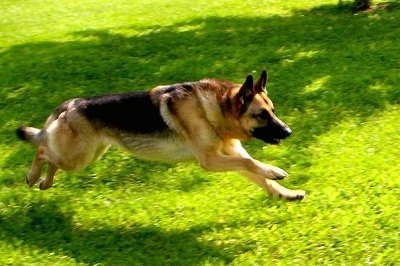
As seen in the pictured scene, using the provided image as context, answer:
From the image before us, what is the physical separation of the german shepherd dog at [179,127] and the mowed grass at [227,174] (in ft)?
1.56

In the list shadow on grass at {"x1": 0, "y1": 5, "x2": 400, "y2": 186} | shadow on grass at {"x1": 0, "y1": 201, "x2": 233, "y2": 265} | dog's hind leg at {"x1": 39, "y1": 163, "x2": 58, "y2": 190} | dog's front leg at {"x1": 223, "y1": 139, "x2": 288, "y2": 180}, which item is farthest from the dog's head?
dog's hind leg at {"x1": 39, "y1": 163, "x2": 58, "y2": 190}

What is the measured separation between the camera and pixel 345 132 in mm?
7652

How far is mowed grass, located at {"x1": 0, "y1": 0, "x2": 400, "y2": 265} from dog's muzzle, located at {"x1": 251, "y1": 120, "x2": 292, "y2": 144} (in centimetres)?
75

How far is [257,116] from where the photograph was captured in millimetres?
5688

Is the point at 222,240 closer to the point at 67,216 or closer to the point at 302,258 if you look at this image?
the point at 302,258

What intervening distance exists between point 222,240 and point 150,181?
1550 millimetres

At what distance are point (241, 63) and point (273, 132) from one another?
5253 millimetres

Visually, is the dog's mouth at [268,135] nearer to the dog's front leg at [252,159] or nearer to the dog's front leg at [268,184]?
the dog's front leg at [252,159]

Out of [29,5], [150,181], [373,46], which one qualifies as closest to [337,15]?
[373,46]

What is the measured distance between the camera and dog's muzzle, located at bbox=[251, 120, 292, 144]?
562 cm

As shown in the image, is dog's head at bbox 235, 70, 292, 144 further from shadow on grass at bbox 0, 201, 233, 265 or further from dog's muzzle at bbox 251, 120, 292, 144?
shadow on grass at bbox 0, 201, 233, 265

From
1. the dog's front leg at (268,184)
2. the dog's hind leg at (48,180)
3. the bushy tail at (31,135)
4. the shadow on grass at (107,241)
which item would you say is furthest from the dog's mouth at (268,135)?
the bushy tail at (31,135)

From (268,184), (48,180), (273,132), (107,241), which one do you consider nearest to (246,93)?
(273,132)

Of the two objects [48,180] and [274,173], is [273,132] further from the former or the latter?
[48,180]
